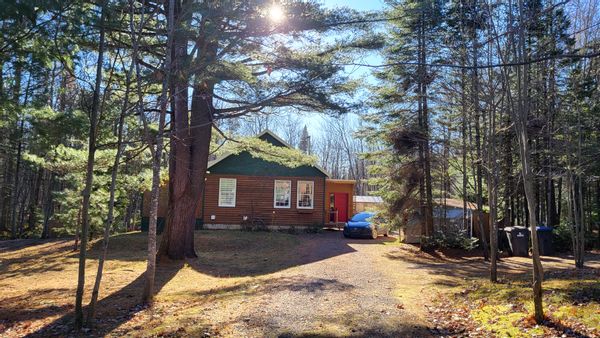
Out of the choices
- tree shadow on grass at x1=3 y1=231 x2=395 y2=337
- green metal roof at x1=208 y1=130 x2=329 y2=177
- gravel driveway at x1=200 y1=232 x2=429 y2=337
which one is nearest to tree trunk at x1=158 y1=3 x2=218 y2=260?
tree shadow on grass at x1=3 y1=231 x2=395 y2=337

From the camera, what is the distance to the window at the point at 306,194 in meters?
20.6

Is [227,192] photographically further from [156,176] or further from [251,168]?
[156,176]

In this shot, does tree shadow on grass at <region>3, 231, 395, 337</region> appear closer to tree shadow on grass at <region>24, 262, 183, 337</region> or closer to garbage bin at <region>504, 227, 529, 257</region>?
tree shadow on grass at <region>24, 262, 183, 337</region>

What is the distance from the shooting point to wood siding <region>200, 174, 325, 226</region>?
65.2 ft

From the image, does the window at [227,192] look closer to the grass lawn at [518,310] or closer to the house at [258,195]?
the house at [258,195]

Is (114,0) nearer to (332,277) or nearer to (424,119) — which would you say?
(332,277)

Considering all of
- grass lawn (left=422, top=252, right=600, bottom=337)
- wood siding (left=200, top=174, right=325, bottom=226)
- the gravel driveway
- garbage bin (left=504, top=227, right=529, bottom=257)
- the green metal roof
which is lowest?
the gravel driveway

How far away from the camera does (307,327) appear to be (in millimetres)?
5262

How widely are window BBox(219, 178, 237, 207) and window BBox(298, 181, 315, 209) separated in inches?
129

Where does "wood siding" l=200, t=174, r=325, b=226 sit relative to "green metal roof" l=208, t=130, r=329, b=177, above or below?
below

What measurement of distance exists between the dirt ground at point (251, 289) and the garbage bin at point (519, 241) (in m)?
0.80

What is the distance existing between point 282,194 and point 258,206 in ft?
4.43

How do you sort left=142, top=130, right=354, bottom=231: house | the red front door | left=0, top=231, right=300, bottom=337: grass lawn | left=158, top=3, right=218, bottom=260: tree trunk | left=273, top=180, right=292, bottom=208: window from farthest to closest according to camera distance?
the red front door, left=273, top=180, right=292, bottom=208: window, left=142, top=130, right=354, bottom=231: house, left=158, top=3, right=218, bottom=260: tree trunk, left=0, top=231, right=300, bottom=337: grass lawn

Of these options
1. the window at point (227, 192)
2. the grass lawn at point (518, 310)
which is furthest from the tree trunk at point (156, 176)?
the window at point (227, 192)
